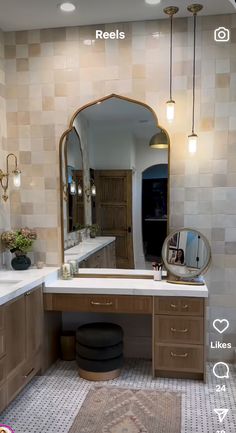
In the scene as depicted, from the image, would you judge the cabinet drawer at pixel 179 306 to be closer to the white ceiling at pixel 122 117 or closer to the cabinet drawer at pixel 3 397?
the cabinet drawer at pixel 3 397

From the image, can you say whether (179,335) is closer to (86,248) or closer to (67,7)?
(86,248)

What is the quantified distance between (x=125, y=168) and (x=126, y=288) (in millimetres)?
1025

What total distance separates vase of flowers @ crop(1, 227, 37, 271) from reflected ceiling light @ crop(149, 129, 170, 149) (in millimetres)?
1313

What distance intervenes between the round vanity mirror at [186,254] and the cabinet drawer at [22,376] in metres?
1.27

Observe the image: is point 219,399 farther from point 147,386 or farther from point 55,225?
point 55,225

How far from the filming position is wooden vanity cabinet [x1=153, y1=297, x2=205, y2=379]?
2.92 meters

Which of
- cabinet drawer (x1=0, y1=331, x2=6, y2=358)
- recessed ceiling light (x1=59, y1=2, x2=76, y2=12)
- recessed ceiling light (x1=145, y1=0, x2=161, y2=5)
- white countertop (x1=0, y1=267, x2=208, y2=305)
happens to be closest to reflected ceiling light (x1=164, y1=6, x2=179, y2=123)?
recessed ceiling light (x1=145, y1=0, x2=161, y2=5)

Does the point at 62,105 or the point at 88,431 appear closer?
the point at 88,431

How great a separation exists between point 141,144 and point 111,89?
54 cm

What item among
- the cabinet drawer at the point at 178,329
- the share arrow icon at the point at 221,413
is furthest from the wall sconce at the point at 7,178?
the share arrow icon at the point at 221,413

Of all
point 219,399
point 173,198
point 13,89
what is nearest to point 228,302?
point 219,399

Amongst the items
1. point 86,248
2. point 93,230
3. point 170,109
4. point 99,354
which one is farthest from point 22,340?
point 170,109

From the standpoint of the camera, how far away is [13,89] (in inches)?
135

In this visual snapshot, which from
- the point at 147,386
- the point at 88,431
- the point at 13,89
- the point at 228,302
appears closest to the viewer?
the point at 88,431
